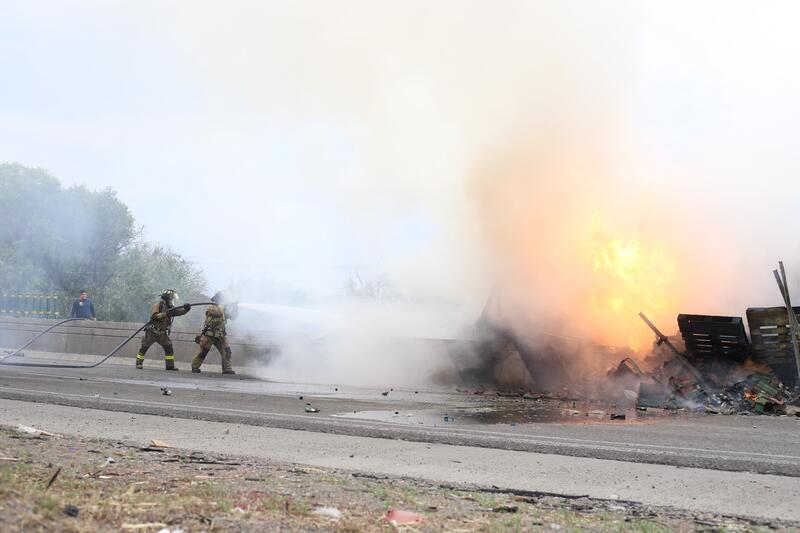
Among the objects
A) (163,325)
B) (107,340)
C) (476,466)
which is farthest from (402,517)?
(107,340)

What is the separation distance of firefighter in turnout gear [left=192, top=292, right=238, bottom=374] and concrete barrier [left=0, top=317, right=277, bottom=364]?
45.3 inches

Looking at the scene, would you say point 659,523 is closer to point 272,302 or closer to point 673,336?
point 673,336

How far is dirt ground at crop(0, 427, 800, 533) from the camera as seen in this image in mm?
4680

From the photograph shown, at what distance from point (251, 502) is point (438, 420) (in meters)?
6.31

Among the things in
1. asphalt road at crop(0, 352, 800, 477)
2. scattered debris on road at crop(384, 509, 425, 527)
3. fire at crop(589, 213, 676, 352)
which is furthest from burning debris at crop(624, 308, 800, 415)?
scattered debris on road at crop(384, 509, 425, 527)

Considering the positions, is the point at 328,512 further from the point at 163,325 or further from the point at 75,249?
the point at 75,249

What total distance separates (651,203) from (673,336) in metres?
3.45

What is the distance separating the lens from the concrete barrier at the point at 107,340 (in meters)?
21.5

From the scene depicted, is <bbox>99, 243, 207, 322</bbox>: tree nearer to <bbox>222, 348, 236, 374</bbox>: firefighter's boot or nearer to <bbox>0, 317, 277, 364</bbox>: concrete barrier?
<bbox>0, 317, 277, 364</bbox>: concrete barrier

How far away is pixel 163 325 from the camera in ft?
66.7

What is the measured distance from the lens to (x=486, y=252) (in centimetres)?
1941

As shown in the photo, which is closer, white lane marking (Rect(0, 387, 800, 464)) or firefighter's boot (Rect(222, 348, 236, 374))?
white lane marking (Rect(0, 387, 800, 464))

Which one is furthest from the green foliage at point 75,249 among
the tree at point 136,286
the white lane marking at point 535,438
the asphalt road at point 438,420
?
the white lane marking at point 535,438

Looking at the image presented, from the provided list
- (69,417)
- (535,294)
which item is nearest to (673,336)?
(535,294)
